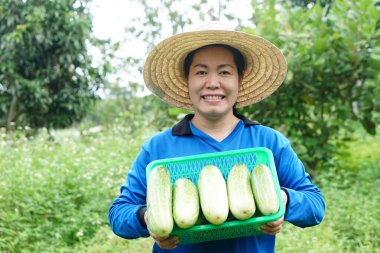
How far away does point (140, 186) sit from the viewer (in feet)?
7.14

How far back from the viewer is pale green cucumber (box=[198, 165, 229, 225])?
71.9 inches

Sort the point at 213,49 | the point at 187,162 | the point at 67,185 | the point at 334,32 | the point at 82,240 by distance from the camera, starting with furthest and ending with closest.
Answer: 1. the point at 334,32
2. the point at 67,185
3. the point at 82,240
4. the point at 213,49
5. the point at 187,162

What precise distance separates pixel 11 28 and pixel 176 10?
11.3 feet

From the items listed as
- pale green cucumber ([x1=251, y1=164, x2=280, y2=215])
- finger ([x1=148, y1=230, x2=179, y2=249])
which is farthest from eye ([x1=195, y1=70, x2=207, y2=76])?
finger ([x1=148, y1=230, x2=179, y2=249])

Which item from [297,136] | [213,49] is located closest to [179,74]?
[213,49]

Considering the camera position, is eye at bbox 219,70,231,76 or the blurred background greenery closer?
eye at bbox 219,70,231,76

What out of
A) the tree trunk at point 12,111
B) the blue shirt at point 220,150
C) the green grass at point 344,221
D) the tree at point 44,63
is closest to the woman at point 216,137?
the blue shirt at point 220,150

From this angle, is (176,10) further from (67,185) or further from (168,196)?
(168,196)

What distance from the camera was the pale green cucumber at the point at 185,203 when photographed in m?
1.82

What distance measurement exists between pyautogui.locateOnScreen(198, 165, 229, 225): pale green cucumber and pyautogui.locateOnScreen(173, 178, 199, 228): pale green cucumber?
3 cm

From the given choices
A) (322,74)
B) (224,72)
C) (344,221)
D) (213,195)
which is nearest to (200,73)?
(224,72)

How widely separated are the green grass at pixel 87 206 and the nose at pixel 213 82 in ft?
7.09

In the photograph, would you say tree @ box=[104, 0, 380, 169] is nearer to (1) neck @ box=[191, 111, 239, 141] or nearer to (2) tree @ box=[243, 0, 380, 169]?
(2) tree @ box=[243, 0, 380, 169]

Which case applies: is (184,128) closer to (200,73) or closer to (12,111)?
(200,73)
